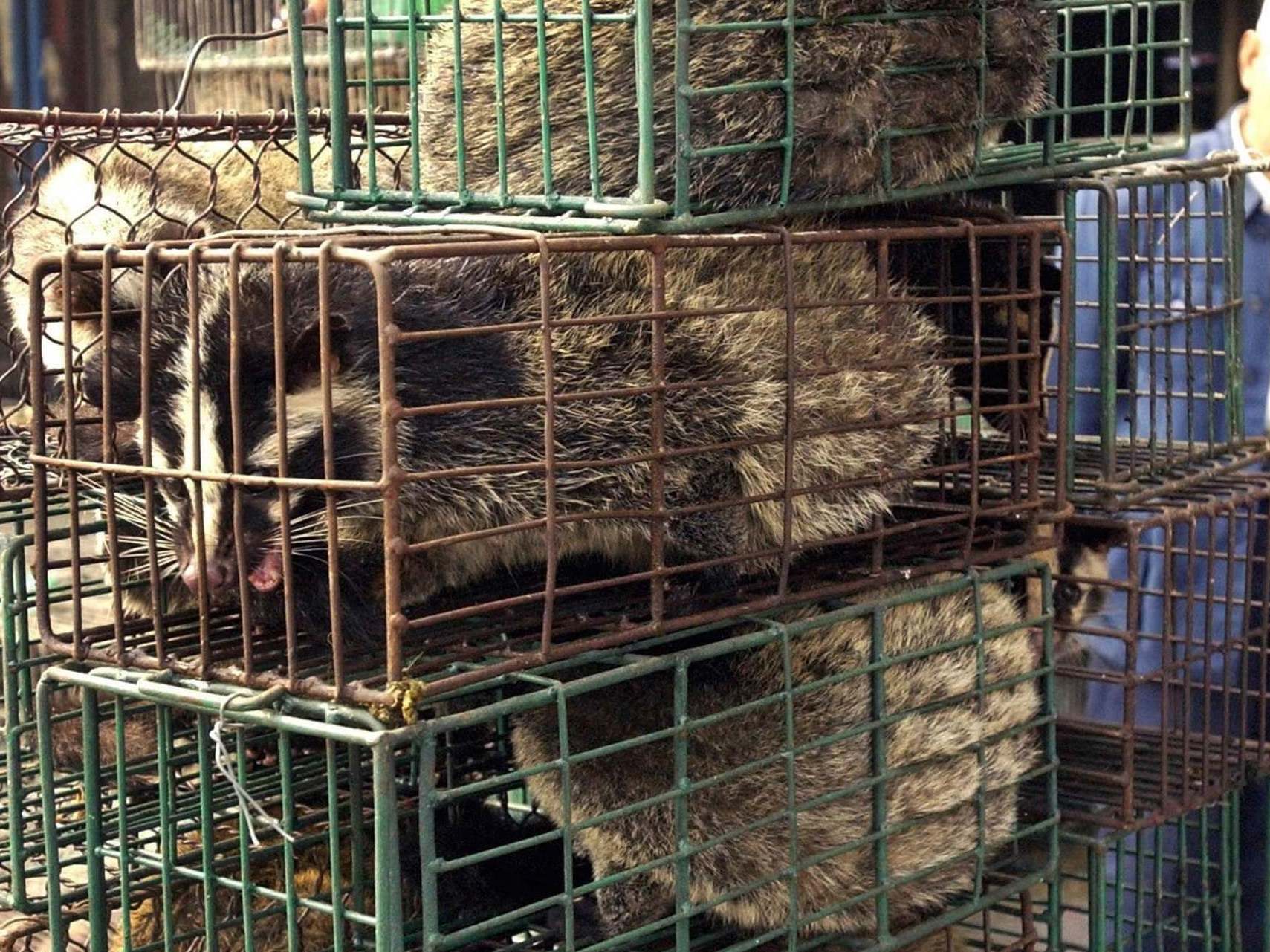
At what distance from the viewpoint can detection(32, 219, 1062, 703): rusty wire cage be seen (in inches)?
73.9

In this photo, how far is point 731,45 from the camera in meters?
2.11

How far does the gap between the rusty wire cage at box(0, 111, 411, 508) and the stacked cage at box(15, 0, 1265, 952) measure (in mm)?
87

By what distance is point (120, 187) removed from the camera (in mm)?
3426

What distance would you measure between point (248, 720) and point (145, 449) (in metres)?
0.33

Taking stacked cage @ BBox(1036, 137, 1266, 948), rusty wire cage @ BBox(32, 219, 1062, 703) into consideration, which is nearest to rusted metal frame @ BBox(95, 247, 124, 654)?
rusty wire cage @ BBox(32, 219, 1062, 703)

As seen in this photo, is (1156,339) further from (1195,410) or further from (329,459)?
(329,459)

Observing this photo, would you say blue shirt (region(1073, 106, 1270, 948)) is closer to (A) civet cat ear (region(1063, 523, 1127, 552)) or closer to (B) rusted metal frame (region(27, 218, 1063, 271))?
(A) civet cat ear (region(1063, 523, 1127, 552))

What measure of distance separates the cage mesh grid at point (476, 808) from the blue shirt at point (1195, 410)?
0.66 m

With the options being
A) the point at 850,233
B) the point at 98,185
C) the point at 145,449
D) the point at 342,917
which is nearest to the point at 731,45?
the point at 850,233

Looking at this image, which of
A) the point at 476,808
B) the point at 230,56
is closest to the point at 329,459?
the point at 476,808

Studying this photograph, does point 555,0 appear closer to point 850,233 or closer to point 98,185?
point 850,233

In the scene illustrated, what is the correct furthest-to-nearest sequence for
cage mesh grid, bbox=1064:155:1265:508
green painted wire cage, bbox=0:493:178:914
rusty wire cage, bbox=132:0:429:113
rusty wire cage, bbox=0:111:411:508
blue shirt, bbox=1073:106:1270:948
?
rusty wire cage, bbox=132:0:429:113
blue shirt, bbox=1073:106:1270:948
rusty wire cage, bbox=0:111:411:508
cage mesh grid, bbox=1064:155:1265:508
green painted wire cage, bbox=0:493:178:914

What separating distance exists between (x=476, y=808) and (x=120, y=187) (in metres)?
1.50

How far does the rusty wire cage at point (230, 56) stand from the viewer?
17.0 feet
